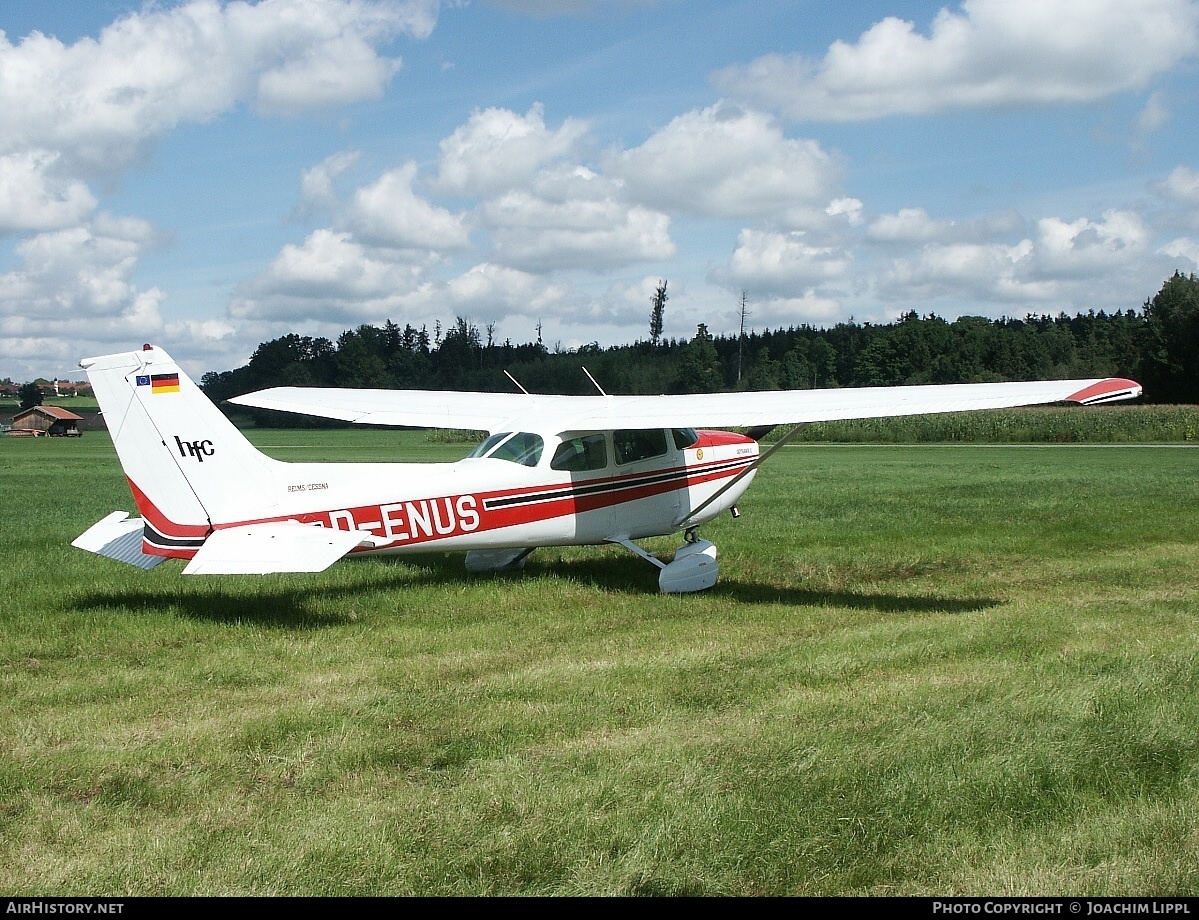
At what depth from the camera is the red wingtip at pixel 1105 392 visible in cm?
791

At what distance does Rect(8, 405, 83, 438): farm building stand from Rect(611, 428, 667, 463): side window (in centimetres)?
7466

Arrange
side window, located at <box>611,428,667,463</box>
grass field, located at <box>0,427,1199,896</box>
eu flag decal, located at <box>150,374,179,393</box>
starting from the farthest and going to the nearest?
side window, located at <box>611,428,667,463</box>, eu flag decal, located at <box>150,374,179,393</box>, grass field, located at <box>0,427,1199,896</box>

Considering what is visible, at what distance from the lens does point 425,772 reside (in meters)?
4.89

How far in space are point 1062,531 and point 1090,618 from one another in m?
5.99

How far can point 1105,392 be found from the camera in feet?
26.5

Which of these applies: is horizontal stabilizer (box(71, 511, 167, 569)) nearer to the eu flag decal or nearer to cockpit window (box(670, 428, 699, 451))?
the eu flag decal

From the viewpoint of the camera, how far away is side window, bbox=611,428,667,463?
33.8 ft

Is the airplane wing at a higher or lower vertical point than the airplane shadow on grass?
higher

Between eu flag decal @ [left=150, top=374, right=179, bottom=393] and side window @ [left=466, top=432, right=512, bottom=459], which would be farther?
side window @ [left=466, top=432, right=512, bottom=459]

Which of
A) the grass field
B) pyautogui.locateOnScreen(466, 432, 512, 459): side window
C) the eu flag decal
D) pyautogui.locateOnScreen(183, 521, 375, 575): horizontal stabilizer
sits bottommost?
the grass field

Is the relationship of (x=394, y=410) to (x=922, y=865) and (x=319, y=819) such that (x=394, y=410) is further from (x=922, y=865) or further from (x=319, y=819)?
(x=922, y=865)

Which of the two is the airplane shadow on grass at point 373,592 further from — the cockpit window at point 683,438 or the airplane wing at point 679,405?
the airplane wing at point 679,405

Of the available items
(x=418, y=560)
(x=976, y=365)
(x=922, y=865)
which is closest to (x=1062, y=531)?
(x=418, y=560)

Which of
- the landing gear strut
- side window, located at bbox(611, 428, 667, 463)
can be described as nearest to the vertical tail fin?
side window, located at bbox(611, 428, 667, 463)
